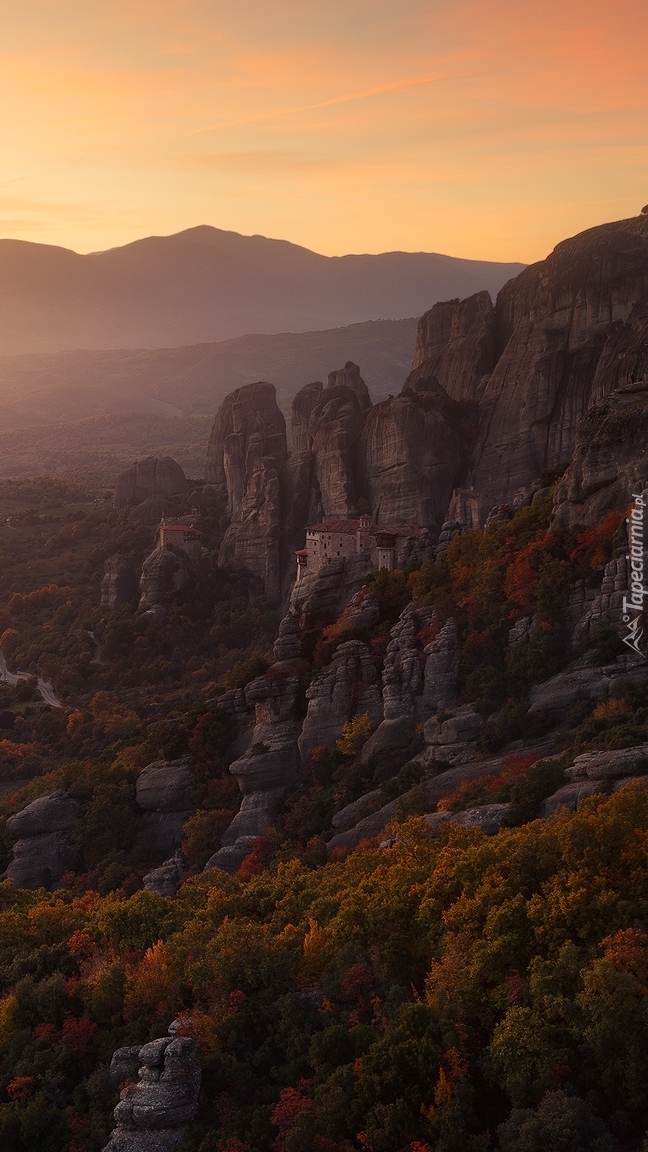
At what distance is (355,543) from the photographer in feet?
289

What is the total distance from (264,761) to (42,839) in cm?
1175

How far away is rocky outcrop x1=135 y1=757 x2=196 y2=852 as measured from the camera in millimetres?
61750

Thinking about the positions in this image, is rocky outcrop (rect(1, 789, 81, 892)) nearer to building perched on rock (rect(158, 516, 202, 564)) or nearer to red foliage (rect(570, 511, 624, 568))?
red foliage (rect(570, 511, 624, 568))

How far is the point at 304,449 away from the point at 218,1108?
98467 millimetres

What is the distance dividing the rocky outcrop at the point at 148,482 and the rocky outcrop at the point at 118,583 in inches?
1040

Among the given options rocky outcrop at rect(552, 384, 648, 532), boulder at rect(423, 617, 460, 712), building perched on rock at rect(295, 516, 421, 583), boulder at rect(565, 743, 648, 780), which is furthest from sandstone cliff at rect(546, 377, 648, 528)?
boulder at rect(565, 743, 648, 780)

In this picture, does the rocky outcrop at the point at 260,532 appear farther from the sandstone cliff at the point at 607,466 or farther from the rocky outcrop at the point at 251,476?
the sandstone cliff at the point at 607,466

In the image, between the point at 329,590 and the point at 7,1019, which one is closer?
the point at 7,1019

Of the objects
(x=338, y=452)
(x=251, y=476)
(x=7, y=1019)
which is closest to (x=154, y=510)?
(x=251, y=476)

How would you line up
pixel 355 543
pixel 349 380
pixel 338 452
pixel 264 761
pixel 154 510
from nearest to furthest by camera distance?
pixel 264 761
pixel 355 543
pixel 338 452
pixel 349 380
pixel 154 510

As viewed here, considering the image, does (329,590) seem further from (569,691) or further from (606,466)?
(569,691)

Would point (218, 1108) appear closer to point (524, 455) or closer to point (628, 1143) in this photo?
point (628, 1143)

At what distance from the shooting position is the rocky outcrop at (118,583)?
Result: 11800 cm

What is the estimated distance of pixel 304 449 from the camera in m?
127
